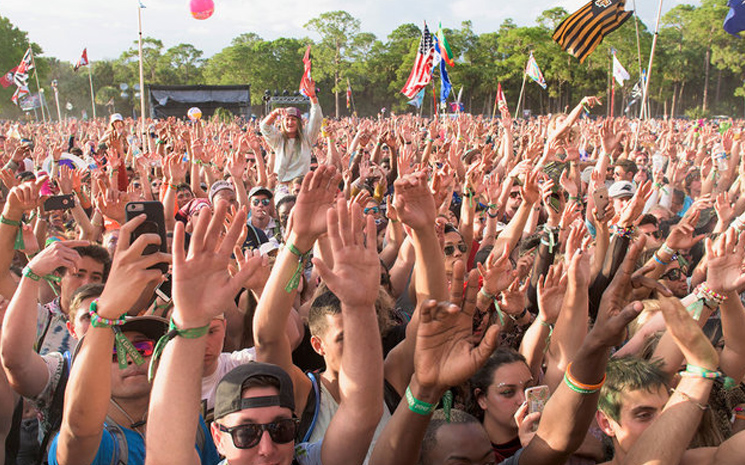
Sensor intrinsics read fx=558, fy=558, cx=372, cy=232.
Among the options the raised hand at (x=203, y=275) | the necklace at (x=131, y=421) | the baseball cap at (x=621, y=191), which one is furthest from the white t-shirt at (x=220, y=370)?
the baseball cap at (x=621, y=191)

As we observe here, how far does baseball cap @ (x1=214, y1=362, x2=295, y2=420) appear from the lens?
198 cm

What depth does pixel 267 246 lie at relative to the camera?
448 cm

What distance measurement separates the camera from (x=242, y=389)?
2016mm

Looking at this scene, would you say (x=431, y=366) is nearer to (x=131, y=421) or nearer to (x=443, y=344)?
(x=443, y=344)

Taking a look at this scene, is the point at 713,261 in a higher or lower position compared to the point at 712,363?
higher

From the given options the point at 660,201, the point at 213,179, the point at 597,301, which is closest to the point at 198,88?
the point at 213,179

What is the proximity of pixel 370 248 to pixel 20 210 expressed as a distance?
90.0 inches

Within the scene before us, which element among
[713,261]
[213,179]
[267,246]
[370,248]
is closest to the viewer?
[370,248]

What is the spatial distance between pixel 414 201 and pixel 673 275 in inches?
95.2

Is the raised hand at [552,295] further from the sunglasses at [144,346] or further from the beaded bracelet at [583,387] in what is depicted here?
the sunglasses at [144,346]

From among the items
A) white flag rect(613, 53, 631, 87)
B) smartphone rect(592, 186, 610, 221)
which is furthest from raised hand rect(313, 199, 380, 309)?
white flag rect(613, 53, 631, 87)

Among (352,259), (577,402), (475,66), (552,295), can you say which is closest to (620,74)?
(552,295)

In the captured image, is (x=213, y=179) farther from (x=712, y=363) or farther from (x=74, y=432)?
(x=712, y=363)

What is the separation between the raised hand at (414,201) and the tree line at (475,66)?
1893 inches
